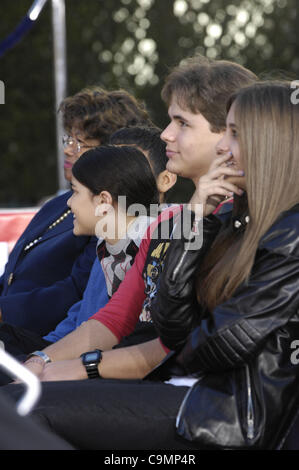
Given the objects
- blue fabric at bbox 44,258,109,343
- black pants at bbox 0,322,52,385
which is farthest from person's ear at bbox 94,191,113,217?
black pants at bbox 0,322,52,385

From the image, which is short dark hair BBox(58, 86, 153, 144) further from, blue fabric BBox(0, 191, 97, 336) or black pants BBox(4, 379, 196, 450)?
black pants BBox(4, 379, 196, 450)

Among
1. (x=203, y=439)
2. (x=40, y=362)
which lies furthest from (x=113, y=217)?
(x=203, y=439)

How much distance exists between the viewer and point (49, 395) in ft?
6.81

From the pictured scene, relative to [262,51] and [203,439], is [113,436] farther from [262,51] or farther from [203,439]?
[262,51]

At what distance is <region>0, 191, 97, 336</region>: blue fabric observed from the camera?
331 centimetres

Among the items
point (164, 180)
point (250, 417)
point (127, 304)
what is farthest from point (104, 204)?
point (250, 417)

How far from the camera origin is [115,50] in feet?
49.5

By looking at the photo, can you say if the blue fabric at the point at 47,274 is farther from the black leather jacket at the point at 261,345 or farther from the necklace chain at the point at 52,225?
the black leather jacket at the point at 261,345

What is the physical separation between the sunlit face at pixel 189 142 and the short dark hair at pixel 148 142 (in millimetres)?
488

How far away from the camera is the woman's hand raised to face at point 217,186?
7.00ft

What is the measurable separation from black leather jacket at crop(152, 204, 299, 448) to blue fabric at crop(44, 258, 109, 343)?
107 cm

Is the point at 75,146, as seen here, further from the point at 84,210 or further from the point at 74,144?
the point at 84,210

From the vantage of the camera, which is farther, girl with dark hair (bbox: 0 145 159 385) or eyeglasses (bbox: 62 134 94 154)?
eyeglasses (bbox: 62 134 94 154)

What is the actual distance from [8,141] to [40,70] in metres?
1.63
